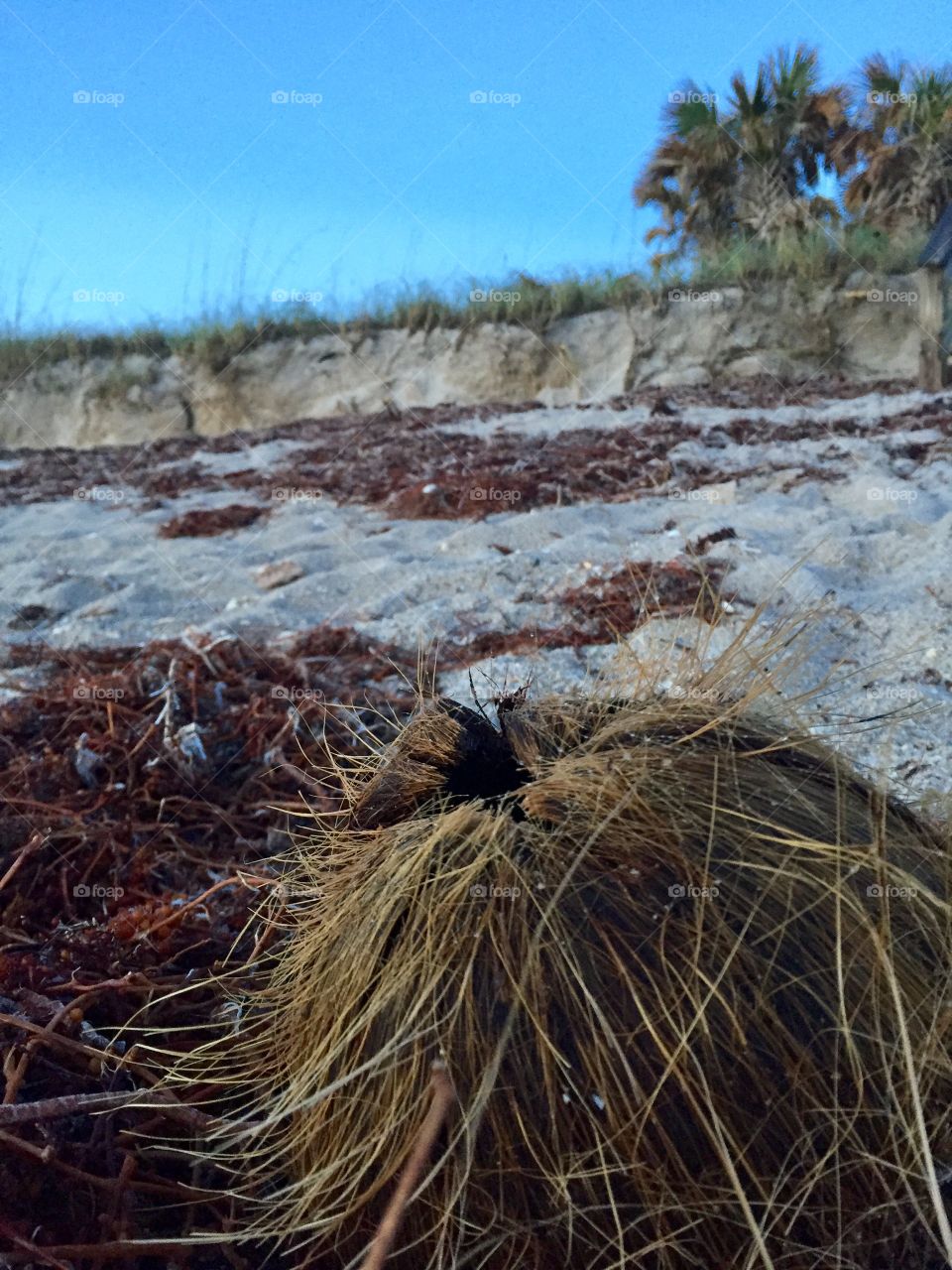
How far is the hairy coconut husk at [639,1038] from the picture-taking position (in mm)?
1156

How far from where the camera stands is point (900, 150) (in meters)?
17.4

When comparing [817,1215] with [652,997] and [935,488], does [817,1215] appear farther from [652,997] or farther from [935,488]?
[935,488]

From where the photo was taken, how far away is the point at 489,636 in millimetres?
4215

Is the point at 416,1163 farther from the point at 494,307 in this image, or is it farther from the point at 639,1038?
the point at 494,307

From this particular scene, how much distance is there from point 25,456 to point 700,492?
9880 mm

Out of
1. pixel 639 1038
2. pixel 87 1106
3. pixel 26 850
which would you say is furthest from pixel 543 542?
pixel 639 1038

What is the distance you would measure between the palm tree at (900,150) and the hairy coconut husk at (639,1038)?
18705 mm

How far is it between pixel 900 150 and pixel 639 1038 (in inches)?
778

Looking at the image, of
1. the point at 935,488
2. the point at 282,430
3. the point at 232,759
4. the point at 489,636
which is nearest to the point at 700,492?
the point at 935,488

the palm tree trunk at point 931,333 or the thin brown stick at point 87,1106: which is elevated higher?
the palm tree trunk at point 931,333

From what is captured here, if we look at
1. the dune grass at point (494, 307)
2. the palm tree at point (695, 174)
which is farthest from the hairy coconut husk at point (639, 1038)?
the palm tree at point (695, 174)

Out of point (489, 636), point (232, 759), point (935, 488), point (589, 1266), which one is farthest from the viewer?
point (935, 488)

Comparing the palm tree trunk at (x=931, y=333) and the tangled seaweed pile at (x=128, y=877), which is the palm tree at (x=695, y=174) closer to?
the palm tree trunk at (x=931, y=333)

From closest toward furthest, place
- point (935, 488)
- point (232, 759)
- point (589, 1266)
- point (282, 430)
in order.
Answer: point (589, 1266), point (232, 759), point (935, 488), point (282, 430)
